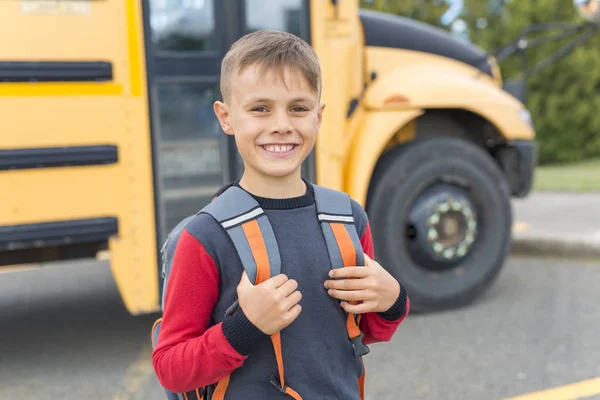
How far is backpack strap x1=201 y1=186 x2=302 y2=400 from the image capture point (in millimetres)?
1198

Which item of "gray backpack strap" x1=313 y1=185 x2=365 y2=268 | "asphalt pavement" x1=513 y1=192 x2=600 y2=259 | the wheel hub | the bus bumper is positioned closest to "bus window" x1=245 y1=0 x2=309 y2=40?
the wheel hub

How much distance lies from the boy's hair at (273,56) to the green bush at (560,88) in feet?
51.8

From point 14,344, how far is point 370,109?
228cm

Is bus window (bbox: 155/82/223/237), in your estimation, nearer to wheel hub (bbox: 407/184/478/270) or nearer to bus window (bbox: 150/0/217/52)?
bus window (bbox: 150/0/217/52)

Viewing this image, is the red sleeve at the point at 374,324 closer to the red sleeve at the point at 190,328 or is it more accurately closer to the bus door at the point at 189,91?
the red sleeve at the point at 190,328

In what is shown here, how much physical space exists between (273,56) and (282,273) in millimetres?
397

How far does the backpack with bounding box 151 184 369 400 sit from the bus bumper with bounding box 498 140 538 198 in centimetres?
303

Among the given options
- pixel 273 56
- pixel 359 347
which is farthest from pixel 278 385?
pixel 273 56

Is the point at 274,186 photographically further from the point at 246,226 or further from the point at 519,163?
the point at 519,163

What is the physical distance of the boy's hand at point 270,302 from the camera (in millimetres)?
1144

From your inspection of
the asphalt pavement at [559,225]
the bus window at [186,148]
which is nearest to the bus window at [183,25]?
the bus window at [186,148]

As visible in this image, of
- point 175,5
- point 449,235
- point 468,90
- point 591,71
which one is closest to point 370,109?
point 468,90

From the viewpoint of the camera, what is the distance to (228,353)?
1.17 m

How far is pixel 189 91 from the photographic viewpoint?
3.18m
